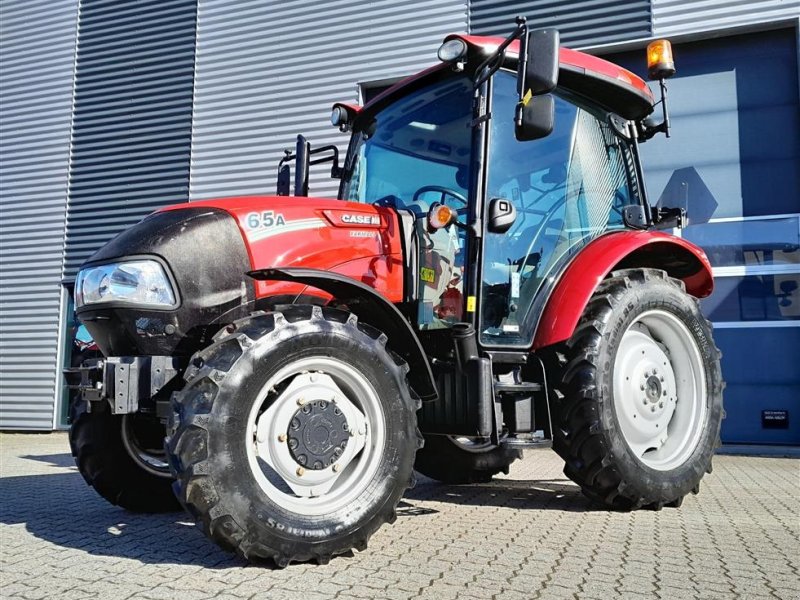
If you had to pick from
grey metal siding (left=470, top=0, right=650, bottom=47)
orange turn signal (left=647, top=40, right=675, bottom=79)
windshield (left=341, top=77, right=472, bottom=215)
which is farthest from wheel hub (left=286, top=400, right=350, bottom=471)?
grey metal siding (left=470, top=0, right=650, bottom=47)

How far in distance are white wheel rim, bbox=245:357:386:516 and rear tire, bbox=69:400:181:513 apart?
1176mm

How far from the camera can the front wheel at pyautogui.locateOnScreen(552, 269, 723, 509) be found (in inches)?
147

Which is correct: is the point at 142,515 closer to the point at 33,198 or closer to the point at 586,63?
the point at 586,63

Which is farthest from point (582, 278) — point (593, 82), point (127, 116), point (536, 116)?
point (127, 116)

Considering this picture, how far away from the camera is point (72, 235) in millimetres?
11258

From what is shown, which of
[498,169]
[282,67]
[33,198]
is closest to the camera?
[498,169]

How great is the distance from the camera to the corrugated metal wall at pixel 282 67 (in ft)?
31.4

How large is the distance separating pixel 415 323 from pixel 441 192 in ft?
2.56

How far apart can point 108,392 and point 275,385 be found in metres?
0.67

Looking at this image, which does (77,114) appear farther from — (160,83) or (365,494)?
(365,494)

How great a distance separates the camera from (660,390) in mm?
4199

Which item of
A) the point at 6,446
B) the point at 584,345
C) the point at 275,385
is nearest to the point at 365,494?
the point at 275,385

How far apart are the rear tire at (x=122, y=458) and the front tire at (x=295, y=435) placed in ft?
3.90

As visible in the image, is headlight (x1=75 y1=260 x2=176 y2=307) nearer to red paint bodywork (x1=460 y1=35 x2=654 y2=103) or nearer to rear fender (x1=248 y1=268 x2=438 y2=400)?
rear fender (x1=248 y1=268 x2=438 y2=400)
